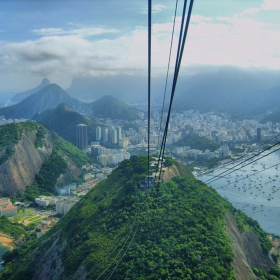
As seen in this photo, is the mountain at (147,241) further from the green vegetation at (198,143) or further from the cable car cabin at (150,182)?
the green vegetation at (198,143)

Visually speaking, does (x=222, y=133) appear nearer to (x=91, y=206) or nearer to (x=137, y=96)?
(x=91, y=206)

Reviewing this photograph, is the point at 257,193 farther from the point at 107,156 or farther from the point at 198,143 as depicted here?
the point at 198,143

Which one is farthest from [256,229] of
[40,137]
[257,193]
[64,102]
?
[64,102]

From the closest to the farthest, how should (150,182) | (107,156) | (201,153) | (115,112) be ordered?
(150,182) < (107,156) < (201,153) < (115,112)

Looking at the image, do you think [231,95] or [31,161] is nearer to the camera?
[31,161]

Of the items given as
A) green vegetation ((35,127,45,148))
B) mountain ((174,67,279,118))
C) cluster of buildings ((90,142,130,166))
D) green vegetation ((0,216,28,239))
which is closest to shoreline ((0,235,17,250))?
green vegetation ((0,216,28,239))

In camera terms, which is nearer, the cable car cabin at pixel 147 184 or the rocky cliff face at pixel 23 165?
the cable car cabin at pixel 147 184

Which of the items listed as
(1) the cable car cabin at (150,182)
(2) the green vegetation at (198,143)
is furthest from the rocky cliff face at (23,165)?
(2) the green vegetation at (198,143)
